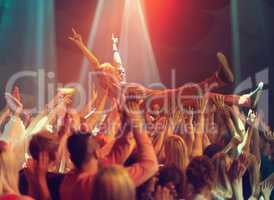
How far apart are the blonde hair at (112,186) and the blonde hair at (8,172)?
0.81 m

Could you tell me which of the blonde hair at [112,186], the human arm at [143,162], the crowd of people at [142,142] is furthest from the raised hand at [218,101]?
the blonde hair at [112,186]

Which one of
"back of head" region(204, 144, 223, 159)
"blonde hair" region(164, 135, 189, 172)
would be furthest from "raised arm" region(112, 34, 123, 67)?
"back of head" region(204, 144, 223, 159)

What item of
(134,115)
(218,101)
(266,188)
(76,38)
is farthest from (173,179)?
(76,38)

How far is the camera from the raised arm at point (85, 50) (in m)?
3.55

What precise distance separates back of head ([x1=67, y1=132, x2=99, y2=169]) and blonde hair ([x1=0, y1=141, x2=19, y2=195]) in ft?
1.57

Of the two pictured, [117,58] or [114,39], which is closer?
[117,58]

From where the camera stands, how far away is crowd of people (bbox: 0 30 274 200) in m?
2.11

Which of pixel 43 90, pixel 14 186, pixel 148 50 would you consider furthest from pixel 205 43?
pixel 14 186

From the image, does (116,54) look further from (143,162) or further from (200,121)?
(143,162)

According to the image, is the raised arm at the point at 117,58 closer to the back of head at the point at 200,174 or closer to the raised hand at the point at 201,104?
the raised hand at the point at 201,104

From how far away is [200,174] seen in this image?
7.76 feet

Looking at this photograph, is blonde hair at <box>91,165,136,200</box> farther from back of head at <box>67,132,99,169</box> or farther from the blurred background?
the blurred background

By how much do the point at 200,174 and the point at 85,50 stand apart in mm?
1624

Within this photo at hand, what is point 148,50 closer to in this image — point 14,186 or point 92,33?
point 92,33
